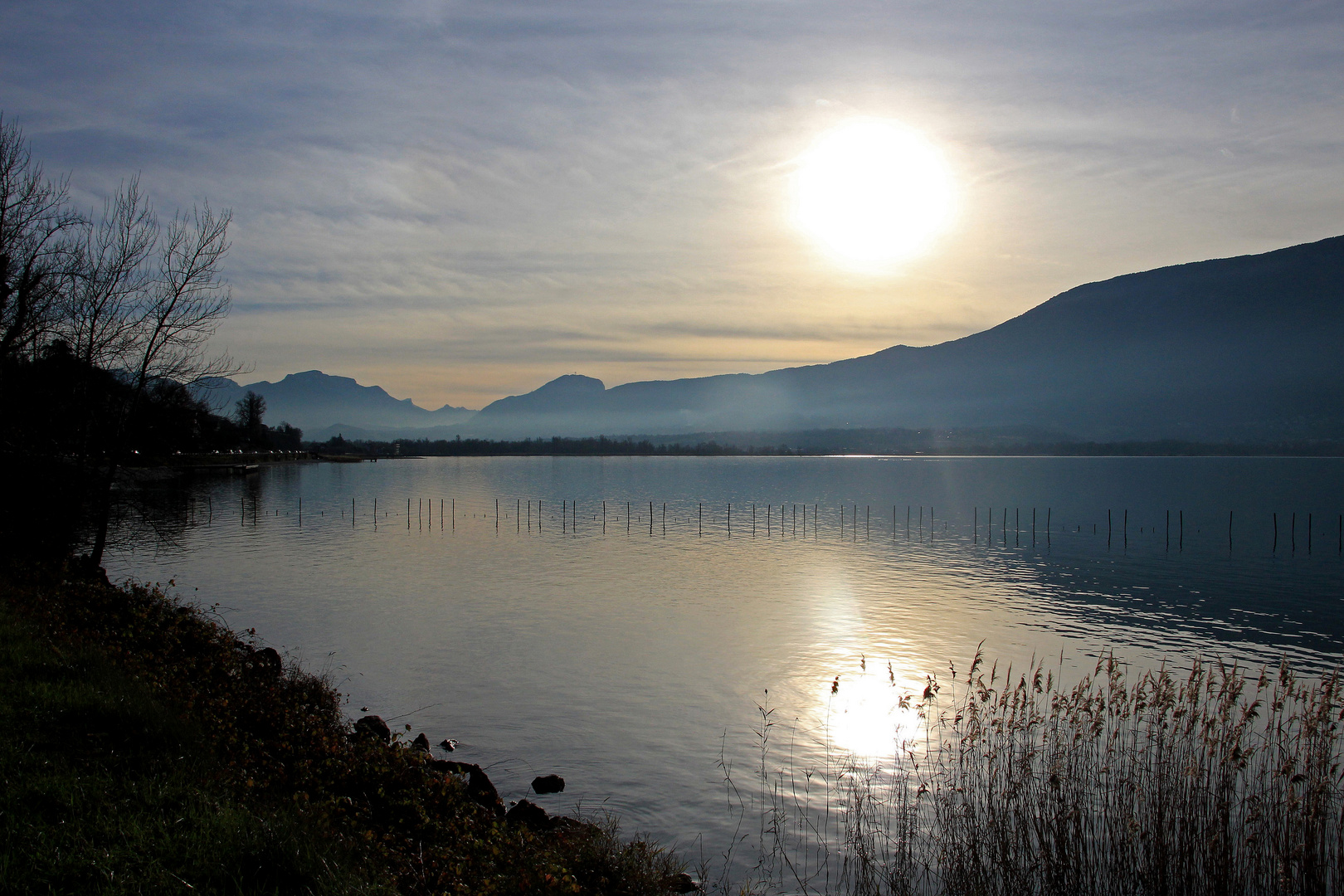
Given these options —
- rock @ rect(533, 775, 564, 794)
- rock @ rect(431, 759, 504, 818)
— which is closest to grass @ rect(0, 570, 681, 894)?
rock @ rect(431, 759, 504, 818)

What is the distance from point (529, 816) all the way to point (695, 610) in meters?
20.3

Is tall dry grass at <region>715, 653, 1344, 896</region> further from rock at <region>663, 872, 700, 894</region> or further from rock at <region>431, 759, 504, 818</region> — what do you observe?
rock at <region>431, 759, 504, 818</region>

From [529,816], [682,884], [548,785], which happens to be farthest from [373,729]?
[682,884]

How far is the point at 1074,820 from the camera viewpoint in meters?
12.2

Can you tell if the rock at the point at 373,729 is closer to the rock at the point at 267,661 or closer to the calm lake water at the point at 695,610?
the calm lake water at the point at 695,610

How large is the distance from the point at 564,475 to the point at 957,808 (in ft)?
488

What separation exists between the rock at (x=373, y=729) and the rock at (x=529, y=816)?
11.2 ft

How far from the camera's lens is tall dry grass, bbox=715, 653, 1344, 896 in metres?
11.5

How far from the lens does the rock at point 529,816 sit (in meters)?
12.5

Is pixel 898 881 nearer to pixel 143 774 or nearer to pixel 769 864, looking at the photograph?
pixel 769 864

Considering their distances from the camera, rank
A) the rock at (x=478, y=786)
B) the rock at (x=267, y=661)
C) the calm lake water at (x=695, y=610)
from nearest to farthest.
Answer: the rock at (x=478, y=786)
the calm lake water at (x=695, y=610)
the rock at (x=267, y=661)

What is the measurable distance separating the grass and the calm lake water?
3.28m

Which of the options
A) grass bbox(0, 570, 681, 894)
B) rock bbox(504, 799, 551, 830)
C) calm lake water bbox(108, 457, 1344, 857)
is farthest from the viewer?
calm lake water bbox(108, 457, 1344, 857)

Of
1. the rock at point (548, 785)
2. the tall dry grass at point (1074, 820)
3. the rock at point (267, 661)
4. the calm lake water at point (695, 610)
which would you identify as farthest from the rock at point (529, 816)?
the rock at point (267, 661)
